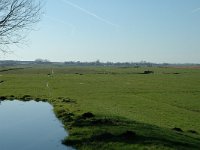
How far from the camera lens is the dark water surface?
70.3ft

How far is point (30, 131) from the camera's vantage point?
88.0 feet

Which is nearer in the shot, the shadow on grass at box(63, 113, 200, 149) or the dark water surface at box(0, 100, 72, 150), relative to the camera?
the shadow on grass at box(63, 113, 200, 149)

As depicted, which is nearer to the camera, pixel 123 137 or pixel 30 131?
pixel 123 137

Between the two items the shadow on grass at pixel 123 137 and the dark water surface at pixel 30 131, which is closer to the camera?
the shadow on grass at pixel 123 137

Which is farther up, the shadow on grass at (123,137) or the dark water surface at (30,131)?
the shadow on grass at (123,137)

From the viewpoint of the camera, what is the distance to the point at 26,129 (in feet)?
91.5

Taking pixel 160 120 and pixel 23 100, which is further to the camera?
pixel 23 100

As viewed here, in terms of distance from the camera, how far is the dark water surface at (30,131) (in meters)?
21.4

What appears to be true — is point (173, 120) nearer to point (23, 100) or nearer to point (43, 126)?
point (43, 126)

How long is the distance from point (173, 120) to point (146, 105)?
12.4 m

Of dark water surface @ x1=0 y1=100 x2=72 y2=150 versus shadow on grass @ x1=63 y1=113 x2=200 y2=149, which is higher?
shadow on grass @ x1=63 y1=113 x2=200 y2=149

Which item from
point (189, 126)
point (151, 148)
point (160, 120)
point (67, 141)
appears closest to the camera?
point (151, 148)

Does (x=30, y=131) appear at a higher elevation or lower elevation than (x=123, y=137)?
lower

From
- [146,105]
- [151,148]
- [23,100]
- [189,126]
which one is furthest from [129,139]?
[23,100]
